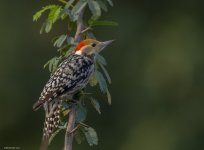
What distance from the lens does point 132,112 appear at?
22250mm

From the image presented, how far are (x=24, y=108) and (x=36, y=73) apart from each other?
3.83ft

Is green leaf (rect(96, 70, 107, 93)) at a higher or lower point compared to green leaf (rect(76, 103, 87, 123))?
Result: higher

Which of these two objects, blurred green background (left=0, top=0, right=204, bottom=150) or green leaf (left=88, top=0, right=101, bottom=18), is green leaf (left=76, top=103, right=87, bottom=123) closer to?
green leaf (left=88, top=0, right=101, bottom=18)

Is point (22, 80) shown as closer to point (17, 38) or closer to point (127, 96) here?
point (17, 38)

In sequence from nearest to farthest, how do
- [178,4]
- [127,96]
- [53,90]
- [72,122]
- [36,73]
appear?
[72,122] → [53,90] → [36,73] → [127,96] → [178,4]

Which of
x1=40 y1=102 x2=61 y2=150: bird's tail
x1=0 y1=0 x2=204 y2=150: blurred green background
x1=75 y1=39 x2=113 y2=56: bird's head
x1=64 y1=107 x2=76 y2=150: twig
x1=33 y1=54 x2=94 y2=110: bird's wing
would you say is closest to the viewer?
x1=64 y1=107 x2=76 y2=150: twig

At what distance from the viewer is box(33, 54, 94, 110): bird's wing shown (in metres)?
→ 8.12

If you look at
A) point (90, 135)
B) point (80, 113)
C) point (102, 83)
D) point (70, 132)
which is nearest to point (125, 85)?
point (80, 113)

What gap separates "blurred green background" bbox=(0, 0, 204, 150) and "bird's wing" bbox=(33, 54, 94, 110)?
11.7m

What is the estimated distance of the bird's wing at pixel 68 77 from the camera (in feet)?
26.7

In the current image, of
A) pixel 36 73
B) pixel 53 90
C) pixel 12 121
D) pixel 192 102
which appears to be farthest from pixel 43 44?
→ pixel 53 90

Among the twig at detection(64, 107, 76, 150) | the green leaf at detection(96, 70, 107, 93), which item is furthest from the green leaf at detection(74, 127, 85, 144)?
the green leaf at detection(96, 70, 107, 93)

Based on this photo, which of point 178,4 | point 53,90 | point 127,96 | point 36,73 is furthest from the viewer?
point 178,4

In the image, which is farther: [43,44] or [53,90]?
[43,44]
